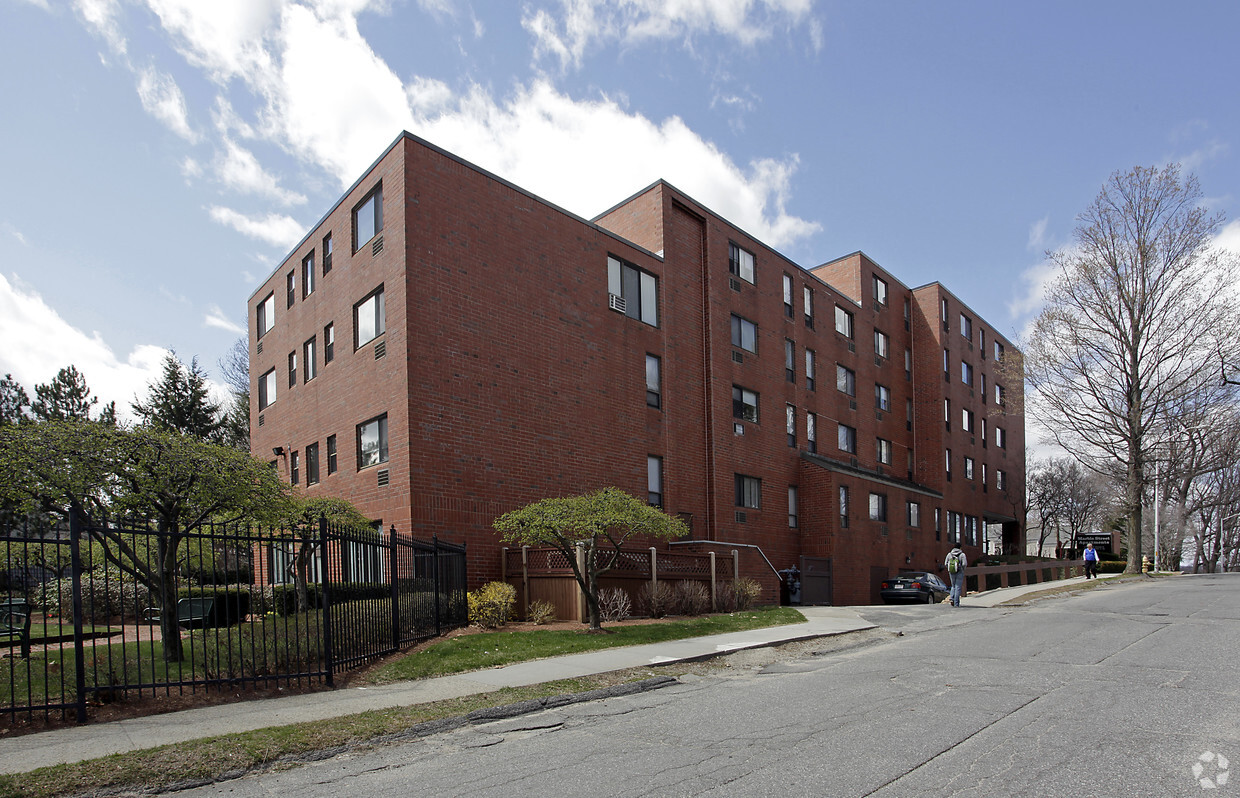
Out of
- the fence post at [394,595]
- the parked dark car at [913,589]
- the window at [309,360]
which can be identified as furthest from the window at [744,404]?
the fence post at [394,595]

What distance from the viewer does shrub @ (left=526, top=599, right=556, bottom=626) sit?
17.6m

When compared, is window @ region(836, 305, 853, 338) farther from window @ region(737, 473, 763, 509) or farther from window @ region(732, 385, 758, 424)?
window @ region(737, 473, 763, 509)

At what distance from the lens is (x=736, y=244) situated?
29.7 metres

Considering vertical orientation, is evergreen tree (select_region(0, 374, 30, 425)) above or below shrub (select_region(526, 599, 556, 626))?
above

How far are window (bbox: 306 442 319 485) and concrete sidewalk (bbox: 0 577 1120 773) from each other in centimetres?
1437

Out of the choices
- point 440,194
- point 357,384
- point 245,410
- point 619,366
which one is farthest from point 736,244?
point 245,410

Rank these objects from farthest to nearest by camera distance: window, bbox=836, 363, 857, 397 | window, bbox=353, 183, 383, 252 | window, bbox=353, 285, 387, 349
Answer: window, bbox=836, 363, 857, 397
window, bbox=353, 183, 383, 252
window, bbox=353, 285, 387, 349

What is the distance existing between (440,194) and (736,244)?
516 inches

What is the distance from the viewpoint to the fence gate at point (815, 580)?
28.8 m

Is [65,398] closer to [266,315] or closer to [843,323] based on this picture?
[266,315]

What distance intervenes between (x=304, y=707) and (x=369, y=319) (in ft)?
45.5

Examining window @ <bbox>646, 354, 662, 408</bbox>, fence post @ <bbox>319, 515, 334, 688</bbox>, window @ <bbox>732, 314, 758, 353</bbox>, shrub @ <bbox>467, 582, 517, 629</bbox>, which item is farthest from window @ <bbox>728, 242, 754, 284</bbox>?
fence post @ <bbox>319, 515, 334, 688</bbox>

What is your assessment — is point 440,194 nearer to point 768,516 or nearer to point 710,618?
point 710,618

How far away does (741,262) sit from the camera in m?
29.9
